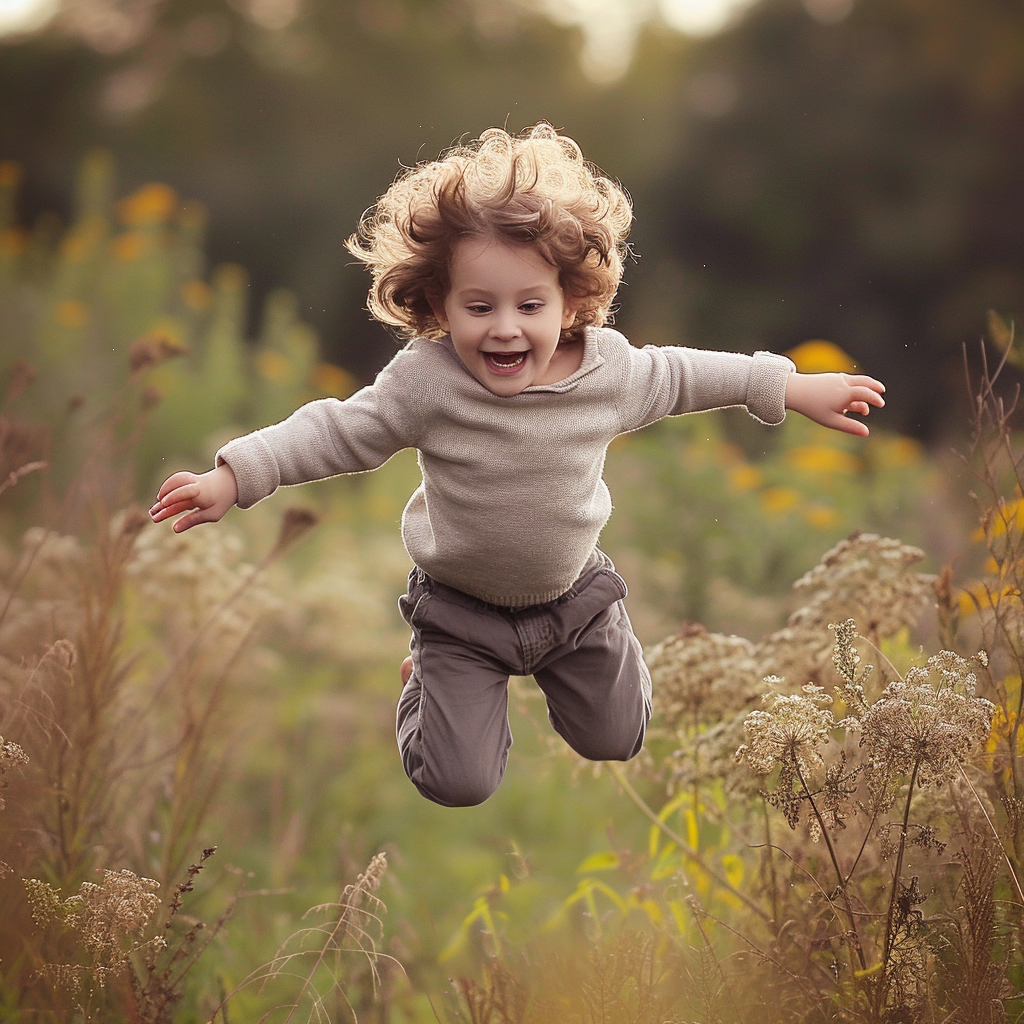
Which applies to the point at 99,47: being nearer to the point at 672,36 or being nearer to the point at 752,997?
the point at 672,36

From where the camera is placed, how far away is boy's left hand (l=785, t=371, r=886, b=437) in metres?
2.25

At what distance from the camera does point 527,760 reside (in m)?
→ 3.27

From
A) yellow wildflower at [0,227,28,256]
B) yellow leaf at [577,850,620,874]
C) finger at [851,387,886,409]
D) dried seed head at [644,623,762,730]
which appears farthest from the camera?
yellow wildflower at [0,227,28,256]

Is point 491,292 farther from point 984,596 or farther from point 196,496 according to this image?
point 984,596

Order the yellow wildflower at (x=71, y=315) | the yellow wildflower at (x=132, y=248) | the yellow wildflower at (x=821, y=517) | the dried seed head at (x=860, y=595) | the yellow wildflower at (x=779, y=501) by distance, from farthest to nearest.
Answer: the yellow wildflower at (x=132, y=248)
the yellow wildflower at (x=71, y=315)
the yellow wildflower at (x=779, y=501)
the yellow wildflower at (x=821, y=517)
the dried seed head at (x=860, y=595)

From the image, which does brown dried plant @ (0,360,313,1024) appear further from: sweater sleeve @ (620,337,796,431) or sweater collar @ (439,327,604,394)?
sweater sleeve @ (620,337,796,431)

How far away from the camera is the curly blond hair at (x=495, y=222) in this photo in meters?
2.10

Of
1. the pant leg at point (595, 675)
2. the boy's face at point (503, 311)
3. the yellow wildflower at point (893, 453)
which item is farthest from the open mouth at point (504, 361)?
the yellow wildflower at point (893, 453)

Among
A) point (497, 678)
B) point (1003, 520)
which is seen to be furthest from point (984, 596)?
point (497, 678)

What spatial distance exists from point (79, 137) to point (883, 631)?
8.94 metres

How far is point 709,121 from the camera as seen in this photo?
28.1ft

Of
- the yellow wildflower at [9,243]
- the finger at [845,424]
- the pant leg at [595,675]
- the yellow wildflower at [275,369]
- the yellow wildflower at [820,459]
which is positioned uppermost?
the yellow wildflower at [9,243]

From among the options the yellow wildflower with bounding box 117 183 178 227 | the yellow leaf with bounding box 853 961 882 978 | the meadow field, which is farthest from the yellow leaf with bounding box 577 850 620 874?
the yellow wildflower with bounding box 117 183 178 227

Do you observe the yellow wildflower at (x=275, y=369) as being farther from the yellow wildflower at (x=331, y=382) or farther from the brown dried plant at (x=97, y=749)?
the brown dried plant at (x=97, y=749)
